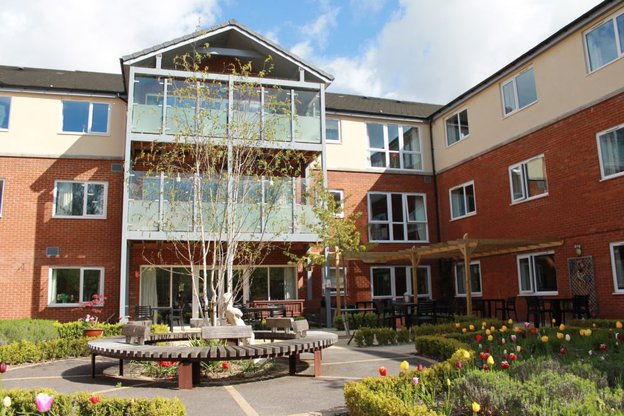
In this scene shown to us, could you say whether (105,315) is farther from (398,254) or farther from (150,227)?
(398,254)

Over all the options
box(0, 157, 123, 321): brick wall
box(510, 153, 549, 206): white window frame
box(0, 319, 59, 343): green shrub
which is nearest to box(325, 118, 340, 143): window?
box(510, 153, 549, 206): white window frame

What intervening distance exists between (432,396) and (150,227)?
11.6 metres

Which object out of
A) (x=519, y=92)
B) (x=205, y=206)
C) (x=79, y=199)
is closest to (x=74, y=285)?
(x=79, y=199)

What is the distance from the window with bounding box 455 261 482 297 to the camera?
18312 millimetres

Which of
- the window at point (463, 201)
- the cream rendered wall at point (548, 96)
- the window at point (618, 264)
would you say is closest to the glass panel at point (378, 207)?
the window at point (463, 201)

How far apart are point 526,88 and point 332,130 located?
695 centimetres

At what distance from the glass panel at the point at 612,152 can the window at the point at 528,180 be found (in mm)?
2060

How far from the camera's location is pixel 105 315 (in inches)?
647

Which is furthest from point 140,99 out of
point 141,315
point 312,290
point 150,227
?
point 312,290

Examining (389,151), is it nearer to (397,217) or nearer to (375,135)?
(375,135)

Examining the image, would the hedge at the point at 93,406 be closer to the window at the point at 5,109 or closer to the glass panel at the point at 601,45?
the glass panel at the point at 601,45

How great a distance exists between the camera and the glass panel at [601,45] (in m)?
13.0

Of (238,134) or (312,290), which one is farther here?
(312,290)

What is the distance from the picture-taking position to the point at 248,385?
7.25m
